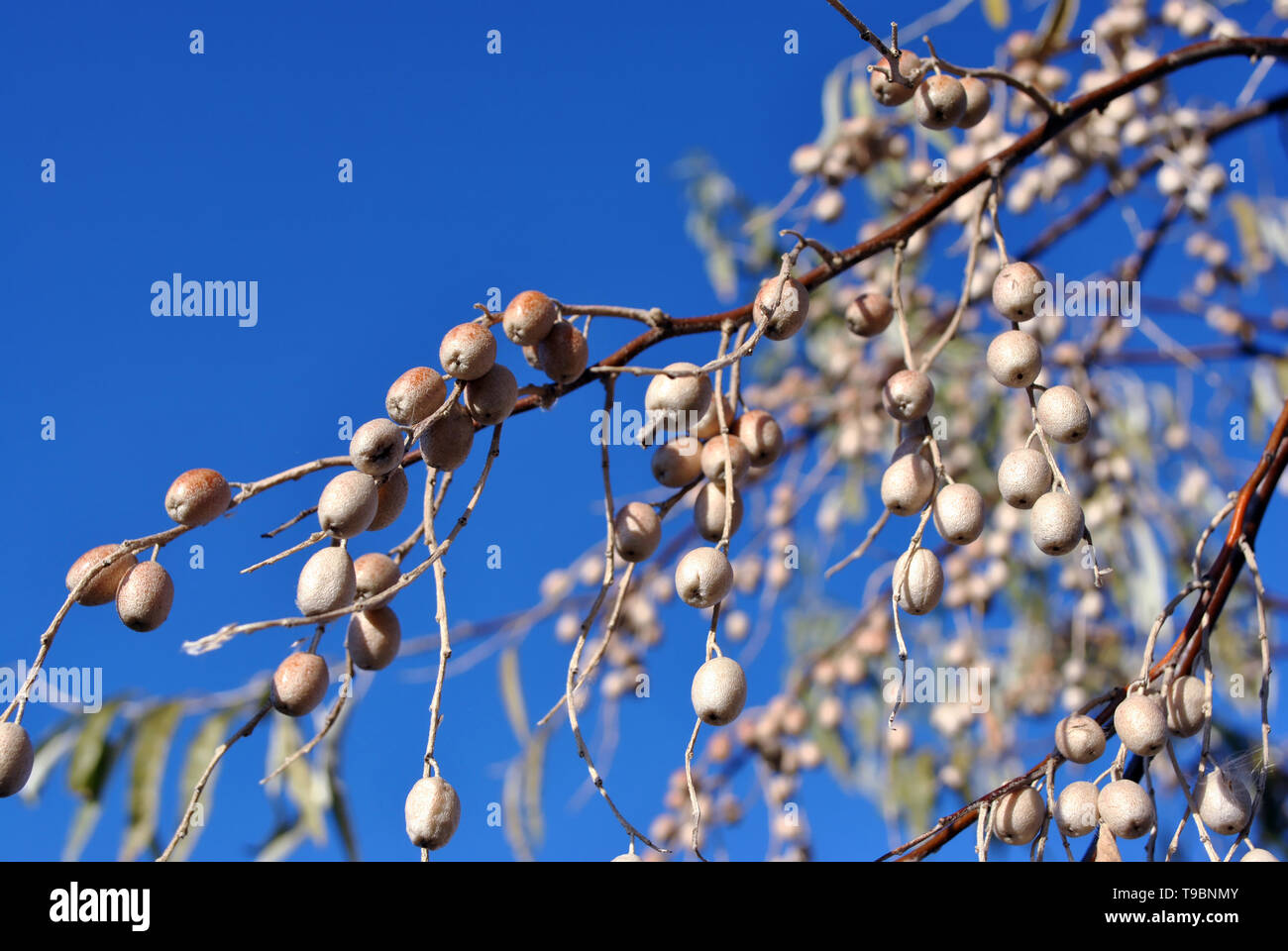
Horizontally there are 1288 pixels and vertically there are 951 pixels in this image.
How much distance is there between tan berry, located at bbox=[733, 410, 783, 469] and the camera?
94 cm

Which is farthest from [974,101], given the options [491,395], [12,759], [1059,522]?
[12,759]

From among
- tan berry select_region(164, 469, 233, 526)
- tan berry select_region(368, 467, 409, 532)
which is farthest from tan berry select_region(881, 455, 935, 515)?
tan berry select_region(164, 469, 233, 526)

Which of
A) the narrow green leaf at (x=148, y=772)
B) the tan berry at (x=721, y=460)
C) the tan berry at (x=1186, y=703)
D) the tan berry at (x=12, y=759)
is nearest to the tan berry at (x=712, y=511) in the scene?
the tan berry at (x=721, y=460)

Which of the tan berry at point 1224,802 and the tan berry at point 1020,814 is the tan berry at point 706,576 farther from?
the tan berry at point 1224,802

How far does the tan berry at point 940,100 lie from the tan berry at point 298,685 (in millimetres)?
666

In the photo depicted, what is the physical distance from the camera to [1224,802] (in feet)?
2.70

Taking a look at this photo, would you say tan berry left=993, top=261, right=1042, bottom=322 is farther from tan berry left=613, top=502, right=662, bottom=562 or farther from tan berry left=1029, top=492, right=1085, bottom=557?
tan berry left=613, top=502, right=662, bottom=562

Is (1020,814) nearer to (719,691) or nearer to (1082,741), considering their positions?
(1082,741)

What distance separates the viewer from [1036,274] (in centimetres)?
89

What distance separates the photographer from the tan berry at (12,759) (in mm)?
738
